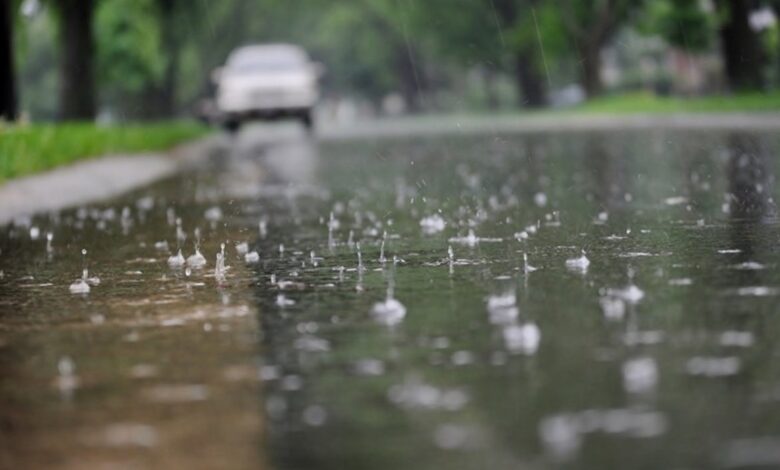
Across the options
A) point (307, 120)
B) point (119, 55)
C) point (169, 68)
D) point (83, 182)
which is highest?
point (169, 68)

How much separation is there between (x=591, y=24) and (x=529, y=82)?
53.0 feet

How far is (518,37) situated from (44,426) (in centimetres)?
6364

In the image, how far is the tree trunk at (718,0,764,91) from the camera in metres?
43.3

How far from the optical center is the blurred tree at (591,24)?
2264 inches

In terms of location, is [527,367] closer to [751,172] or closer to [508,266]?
[508,266]

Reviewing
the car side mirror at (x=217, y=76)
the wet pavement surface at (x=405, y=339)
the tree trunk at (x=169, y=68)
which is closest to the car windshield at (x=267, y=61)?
the car side mirror at (x=217, y=76)

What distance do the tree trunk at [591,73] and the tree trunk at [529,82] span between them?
15.1m

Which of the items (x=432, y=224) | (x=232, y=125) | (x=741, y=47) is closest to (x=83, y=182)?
(x=432, y=224)

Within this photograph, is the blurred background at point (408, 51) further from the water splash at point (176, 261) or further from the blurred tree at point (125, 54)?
the water splash at point (176, 261)

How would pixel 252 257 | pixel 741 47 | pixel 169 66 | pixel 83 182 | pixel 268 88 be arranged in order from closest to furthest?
pixel 252 257 → pixel 83 182 → pixel 741 47 → pixel 268 88 → pixel 169 66

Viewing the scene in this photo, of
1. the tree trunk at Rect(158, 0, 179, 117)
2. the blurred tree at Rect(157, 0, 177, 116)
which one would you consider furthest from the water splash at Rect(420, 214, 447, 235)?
the tree trunk at Rect(158, 0, 179, 117)

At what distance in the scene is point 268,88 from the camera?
1809 inches

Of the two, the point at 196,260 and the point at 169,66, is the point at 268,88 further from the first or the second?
the point at 196,260

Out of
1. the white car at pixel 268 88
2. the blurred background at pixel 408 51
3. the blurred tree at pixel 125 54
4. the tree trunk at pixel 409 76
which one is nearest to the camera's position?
the blurred background at pixel 408 51
